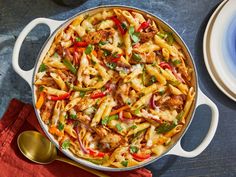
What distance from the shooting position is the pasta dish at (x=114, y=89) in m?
1.61

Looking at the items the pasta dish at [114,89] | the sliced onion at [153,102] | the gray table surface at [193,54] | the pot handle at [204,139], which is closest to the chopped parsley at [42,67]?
the pasta dish at [114,89]

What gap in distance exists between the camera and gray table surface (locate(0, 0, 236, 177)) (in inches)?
68.4

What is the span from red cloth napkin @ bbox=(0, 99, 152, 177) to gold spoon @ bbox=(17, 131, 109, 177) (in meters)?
0.03

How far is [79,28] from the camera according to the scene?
164 centimetres

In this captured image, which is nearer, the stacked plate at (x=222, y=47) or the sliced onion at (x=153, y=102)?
the sliced onion at (x=153, y=102)

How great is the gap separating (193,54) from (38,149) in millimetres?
640

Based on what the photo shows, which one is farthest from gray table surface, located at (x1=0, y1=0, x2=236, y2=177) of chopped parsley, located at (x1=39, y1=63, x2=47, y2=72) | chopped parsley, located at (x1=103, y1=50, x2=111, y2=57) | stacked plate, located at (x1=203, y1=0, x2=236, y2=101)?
chopped parsley, located at (x1=103, y1=50, x2=111, y2=57)

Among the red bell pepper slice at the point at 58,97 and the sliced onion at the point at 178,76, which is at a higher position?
the sliced onion at the point at 178,76

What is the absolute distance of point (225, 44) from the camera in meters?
1.81

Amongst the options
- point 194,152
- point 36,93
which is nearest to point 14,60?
point 36,93

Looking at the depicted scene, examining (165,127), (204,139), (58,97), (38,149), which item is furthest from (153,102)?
(38,149)

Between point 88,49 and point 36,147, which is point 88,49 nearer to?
point 88,49

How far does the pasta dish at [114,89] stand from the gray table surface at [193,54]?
134 mm

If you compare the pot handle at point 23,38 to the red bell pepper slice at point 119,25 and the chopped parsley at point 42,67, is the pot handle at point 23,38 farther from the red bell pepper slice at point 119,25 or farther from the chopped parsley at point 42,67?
the red bell pepper slice at point 119,25
